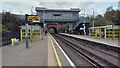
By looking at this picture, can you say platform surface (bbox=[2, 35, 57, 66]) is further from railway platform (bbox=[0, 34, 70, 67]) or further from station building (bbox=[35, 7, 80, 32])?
station building (bbox=[35, 7, 80, 32])

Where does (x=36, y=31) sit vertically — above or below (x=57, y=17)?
below

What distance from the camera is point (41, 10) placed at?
85.0m

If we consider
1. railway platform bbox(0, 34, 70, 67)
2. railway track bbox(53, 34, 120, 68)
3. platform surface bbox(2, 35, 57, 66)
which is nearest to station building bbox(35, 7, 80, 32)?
railway track bbox(53, 34, 120, 68)

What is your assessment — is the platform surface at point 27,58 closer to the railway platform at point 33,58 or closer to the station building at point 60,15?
the railway platform at point 33,58

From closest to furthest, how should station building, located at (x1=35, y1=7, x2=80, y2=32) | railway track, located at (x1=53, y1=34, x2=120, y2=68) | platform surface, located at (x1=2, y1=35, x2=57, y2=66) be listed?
platform surface, located at (x1=2, y1=35, x2=57, y2=66)
railway track, located at (x1=53, y1=34, x2=120, y2=68)
station building, located at (x1=35, y1=7, x2=80, y2=32)

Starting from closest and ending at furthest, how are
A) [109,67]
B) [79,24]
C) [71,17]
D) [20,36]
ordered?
[109,67]
[20,36]
[79,24]
[71,17]

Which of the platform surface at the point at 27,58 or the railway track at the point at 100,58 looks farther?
the railway track at the point at 100,58

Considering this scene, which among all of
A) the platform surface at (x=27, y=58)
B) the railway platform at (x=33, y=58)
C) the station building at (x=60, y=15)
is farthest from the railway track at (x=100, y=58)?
the station building at (x=60, y=15)

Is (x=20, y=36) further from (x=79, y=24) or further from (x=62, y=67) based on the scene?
(x=79, y=24)

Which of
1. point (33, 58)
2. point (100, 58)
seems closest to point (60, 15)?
point (100, 58)

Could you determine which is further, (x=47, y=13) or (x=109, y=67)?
(x=47, y=13)

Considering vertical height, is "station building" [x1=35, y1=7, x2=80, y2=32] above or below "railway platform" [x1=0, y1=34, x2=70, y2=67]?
above

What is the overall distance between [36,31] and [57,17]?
134ft

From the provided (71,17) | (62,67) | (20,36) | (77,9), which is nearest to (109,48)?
(62,67)
